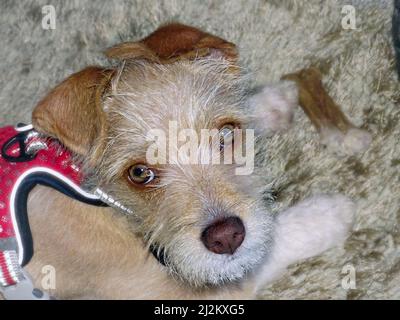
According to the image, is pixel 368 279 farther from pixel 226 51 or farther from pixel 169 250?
pixel 226 51

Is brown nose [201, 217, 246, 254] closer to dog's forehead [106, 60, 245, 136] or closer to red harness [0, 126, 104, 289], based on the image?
dog's forehead [106, 60, 245, 136]

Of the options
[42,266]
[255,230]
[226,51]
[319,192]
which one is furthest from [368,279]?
[42,266]

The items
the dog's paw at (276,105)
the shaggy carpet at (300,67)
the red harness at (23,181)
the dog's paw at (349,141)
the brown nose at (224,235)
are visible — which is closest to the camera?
the brown nose at (224,235)

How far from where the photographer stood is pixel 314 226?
15.5 ft

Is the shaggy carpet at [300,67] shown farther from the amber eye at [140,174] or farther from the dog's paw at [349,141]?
the amber eye at [140,174]

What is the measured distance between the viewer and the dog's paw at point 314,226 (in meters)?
4.61

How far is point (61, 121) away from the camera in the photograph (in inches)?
146

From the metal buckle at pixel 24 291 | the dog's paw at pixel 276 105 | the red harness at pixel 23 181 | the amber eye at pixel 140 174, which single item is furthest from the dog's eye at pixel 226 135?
the metal buckle at pixel 24 291

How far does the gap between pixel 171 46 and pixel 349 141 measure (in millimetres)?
1343

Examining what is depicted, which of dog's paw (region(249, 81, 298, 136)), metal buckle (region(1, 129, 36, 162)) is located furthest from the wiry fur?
dog's paw (region(249, 81, 298, 136))

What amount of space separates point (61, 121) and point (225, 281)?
139 centimetres

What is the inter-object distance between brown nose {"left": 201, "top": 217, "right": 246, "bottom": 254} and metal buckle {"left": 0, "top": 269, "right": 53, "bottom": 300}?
113 cm

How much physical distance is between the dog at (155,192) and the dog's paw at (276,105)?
327 millimetres

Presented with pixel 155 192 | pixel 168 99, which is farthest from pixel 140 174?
pixel 168 99
